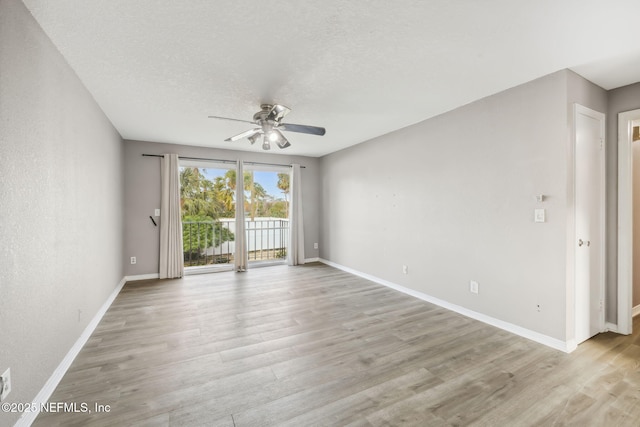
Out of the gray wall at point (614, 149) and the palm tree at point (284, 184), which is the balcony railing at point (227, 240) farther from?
the gray wall at point (614, 149)

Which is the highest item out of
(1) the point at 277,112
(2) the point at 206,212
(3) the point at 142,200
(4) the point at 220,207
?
(1) the point at 277,112

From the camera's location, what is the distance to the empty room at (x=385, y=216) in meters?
1.70

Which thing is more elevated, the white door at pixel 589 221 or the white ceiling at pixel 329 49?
the white ceiling at pixel 329 49

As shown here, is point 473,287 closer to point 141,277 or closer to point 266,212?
point 266,212

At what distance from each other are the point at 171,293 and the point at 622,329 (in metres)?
5.46


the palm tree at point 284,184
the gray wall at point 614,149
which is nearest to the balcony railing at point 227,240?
the palm tree at point 284,184

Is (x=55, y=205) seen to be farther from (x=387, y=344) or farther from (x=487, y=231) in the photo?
(x=487, y=231)

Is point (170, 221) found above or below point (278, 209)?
below

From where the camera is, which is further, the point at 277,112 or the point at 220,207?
the point at 220,207

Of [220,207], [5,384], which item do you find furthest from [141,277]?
[5,384]

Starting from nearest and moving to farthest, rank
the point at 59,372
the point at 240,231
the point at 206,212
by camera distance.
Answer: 1. the point at 59,372
2. the point at 240,231
3. the point at 206,212

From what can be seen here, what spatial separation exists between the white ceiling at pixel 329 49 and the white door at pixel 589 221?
1.57 feet

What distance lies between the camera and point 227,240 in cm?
645

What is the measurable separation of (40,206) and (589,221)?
4.51 metres
